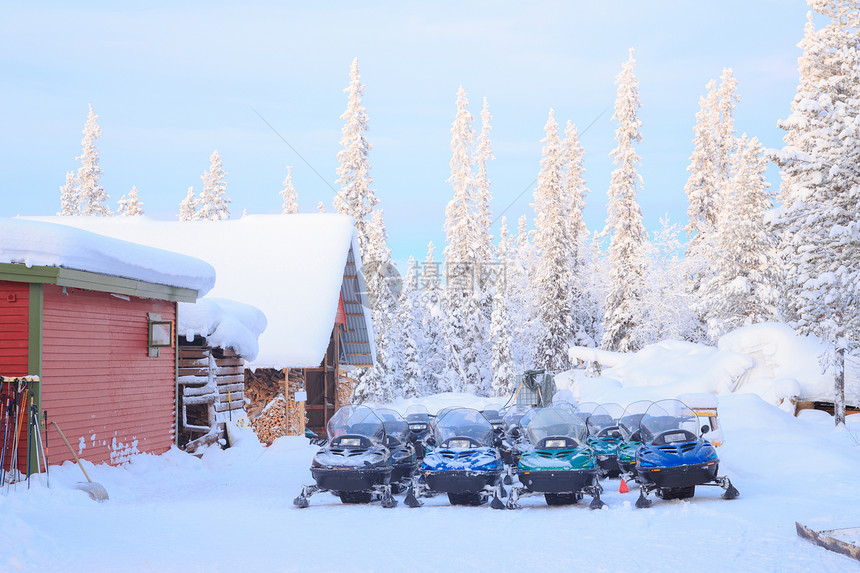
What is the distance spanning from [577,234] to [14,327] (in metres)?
43.3

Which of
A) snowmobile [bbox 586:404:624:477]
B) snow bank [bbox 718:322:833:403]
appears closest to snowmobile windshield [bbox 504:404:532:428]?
snowmobile [bbox 586:404:624:477]

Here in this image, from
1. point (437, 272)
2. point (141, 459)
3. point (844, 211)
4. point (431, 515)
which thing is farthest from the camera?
point (437, 272)

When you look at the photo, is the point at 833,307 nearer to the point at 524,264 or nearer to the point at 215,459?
the point at 215,459

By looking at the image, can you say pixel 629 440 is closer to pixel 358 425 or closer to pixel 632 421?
pixel 632 421

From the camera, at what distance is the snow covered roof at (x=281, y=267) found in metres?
22.4

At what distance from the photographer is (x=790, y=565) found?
7.64 meters

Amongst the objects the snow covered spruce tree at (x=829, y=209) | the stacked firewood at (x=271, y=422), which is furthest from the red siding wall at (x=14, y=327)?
the snow covered spruce tree at (x=829, y=209)

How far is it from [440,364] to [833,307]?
120 feet

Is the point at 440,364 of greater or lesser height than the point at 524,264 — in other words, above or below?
below

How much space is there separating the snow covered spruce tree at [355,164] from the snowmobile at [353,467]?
2834 cm

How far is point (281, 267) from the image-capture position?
2534 centimetres

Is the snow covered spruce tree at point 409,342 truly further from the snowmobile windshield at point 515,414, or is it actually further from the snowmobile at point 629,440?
the snowmobile at point 629,440

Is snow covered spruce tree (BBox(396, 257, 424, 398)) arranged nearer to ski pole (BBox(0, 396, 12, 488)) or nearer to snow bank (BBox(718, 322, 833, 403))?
snow bank (BBox(718, 322, 833, 403))

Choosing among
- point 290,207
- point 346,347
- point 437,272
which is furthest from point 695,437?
point 290,207
